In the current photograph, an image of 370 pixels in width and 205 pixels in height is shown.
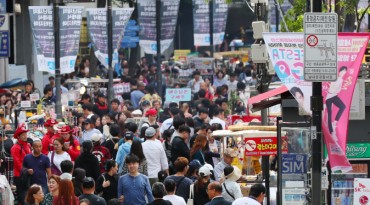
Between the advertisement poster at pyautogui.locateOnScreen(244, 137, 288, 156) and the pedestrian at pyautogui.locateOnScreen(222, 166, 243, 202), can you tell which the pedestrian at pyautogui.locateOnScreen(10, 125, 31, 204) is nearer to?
the advertisement poster at pyautogui.locateOnScreen(244, 137, 288, 156)

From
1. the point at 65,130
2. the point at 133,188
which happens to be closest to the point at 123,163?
the point at 65,130

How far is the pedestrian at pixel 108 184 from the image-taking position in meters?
19.8

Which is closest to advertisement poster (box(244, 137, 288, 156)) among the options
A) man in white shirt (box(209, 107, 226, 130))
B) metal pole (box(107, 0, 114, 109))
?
man in white shirt (box(209, 107, 226, 130))

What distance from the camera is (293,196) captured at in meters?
17.5

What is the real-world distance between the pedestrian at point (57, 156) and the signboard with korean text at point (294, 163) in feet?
17.9

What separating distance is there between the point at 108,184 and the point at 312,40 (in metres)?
5.64

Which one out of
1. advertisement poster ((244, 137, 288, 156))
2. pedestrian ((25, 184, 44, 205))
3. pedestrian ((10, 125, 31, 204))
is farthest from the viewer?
pedestrian ((10, 125, 31, 204))

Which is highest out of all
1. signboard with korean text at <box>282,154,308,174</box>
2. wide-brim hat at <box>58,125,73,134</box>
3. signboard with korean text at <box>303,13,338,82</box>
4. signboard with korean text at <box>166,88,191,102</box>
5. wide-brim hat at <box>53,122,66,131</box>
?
signboard with korean text at <box>303,13,338,82</box>

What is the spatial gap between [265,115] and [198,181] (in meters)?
5.71

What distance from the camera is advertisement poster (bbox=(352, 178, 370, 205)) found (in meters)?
16.5

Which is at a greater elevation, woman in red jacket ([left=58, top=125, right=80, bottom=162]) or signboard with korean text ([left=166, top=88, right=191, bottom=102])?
woman in red jacket ([left=58, top=125, right=80, bottom=162])

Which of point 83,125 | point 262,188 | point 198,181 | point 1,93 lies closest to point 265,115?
point 83,125

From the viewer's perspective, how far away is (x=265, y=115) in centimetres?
2442

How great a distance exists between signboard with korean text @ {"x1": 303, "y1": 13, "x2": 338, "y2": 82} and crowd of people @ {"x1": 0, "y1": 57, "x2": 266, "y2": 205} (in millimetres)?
2100
